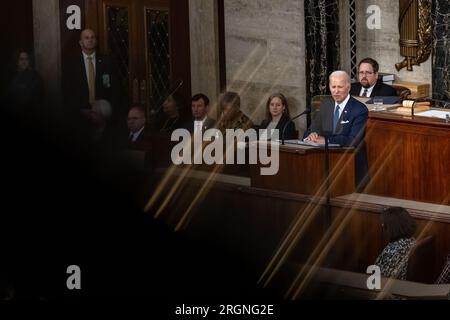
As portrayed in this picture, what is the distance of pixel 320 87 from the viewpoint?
12344 mm

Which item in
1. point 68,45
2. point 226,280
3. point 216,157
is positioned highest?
point 68,45

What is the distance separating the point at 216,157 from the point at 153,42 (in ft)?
9.77

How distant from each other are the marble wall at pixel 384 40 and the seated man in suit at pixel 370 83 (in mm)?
1386

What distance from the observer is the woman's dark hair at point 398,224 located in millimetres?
8000

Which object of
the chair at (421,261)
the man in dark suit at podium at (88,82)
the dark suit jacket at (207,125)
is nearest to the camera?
the chair at (421,261)

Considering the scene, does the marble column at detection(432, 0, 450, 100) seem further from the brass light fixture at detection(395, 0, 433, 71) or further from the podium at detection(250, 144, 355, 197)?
the podium at detection(250, 144, 355, 197)

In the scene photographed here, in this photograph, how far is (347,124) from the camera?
9.40m

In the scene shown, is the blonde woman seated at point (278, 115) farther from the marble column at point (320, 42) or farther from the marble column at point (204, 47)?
the marble column at point (204, 47)

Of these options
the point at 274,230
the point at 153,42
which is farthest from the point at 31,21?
the point at 274,230

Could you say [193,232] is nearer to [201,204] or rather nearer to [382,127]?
[201,204]

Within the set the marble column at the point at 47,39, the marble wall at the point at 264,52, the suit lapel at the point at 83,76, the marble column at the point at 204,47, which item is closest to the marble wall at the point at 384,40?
the marble wall at the point at 264,52

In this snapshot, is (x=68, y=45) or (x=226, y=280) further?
(x=68, y=45)

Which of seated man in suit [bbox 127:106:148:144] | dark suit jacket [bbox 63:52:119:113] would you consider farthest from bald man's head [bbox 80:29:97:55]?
seated man in suit [bbox 127:106:148:144]

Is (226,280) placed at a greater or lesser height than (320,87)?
lesser
